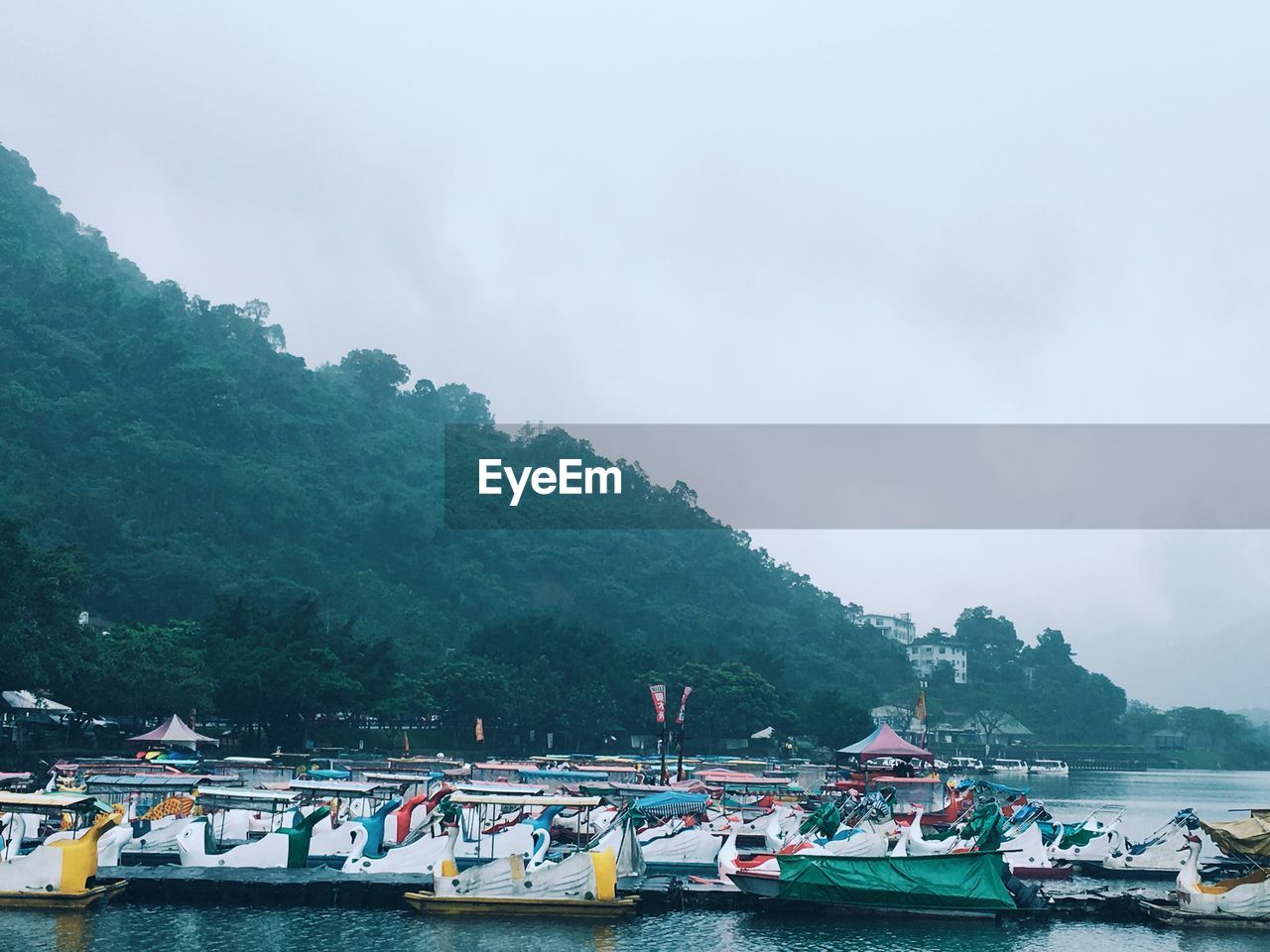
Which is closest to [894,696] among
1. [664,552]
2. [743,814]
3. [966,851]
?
[664,552]

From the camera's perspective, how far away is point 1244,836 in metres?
35.1

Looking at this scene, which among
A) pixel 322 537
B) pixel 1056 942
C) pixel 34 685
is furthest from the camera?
pixel 322 537

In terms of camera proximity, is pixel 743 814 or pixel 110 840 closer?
pixel 110 840

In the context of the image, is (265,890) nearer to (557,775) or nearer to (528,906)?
(528,906)

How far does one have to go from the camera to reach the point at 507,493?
6073 inches

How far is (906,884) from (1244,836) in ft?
30.5

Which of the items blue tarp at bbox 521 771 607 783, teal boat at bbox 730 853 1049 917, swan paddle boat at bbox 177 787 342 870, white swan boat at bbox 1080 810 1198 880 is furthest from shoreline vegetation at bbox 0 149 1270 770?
white swan boat at bbox 1080 810 1198 880

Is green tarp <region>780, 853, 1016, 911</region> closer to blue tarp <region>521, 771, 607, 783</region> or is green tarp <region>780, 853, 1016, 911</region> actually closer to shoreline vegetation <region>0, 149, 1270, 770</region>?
blue tarp <region>521, 771, 607, 783</region>

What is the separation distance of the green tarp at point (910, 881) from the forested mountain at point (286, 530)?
45.1 metres

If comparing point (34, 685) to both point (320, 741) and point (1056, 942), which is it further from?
point (1056, 942)

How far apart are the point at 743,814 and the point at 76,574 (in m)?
29.9

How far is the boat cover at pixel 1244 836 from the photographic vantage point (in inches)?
1373

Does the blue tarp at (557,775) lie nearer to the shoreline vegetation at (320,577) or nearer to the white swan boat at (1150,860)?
the shoreline vegetation at (320,577)

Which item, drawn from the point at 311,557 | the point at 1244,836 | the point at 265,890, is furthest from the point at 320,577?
the point at 1244,836
